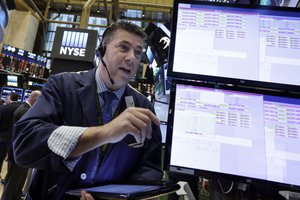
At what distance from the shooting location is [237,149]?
92 cm

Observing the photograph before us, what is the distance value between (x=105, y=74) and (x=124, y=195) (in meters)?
0.75

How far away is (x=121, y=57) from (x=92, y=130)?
524 mm

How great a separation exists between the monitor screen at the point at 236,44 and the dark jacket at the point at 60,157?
1.34 ft

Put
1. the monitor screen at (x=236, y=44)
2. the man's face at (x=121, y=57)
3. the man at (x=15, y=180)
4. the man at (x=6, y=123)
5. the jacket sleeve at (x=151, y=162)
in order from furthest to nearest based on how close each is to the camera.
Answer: the man at (x=6, y=123) < the man at (x=15, y=180) < the man's face at (x=121, y=57) < the jacket sleeve at (x=151, y=162) < the monitor screen at (x=236, y=44)

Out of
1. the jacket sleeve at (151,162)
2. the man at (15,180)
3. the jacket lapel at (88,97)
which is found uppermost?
the jacket lapel at (88,97)

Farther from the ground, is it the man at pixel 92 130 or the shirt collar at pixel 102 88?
the shirt collar at pixel 102 88

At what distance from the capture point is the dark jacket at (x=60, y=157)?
2.91 ft

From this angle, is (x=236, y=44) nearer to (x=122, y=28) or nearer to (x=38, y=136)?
(x=122, y=28)

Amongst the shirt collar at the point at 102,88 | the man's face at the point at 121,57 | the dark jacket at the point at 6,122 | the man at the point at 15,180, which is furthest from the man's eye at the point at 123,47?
the dark jacket at the point at 6,122

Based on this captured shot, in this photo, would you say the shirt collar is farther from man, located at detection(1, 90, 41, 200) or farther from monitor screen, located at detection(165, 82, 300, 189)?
man, located at detection(1, 90, 41, 200)

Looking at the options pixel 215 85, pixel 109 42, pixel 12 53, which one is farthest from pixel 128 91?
pixel 12 53

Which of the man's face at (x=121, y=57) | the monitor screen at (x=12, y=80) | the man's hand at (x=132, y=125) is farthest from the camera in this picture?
the monitor screen at (x=12, y=80)

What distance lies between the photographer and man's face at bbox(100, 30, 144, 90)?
49.0 inches

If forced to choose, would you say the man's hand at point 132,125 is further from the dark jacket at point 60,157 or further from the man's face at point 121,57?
the man's face at point 121,57
